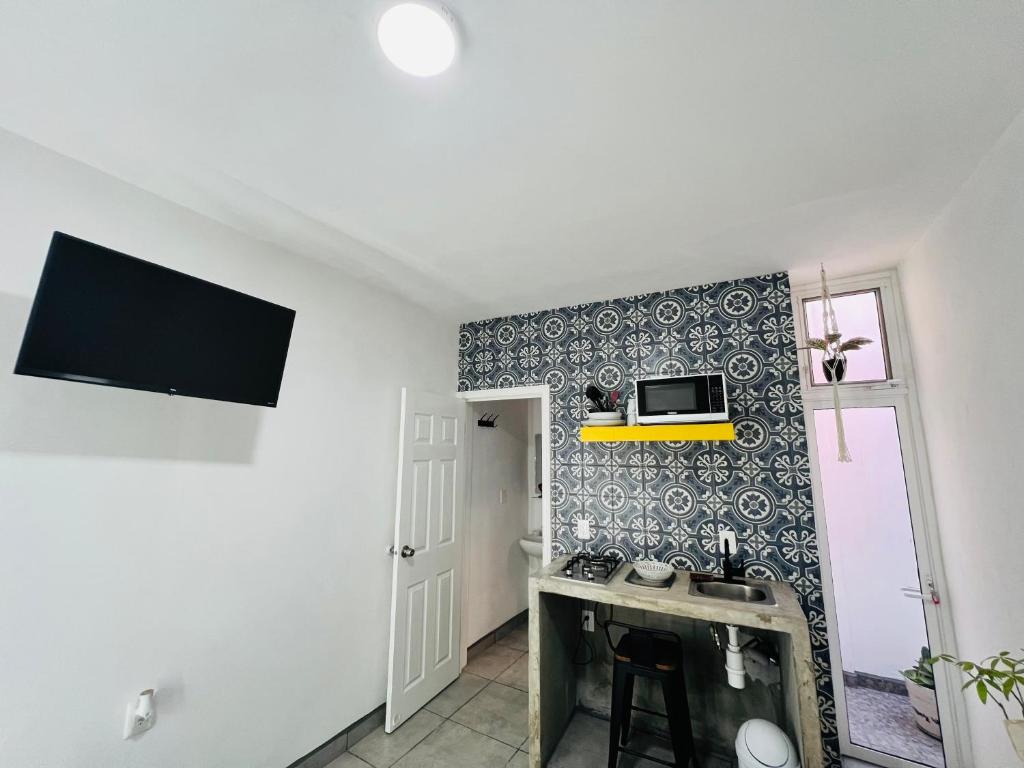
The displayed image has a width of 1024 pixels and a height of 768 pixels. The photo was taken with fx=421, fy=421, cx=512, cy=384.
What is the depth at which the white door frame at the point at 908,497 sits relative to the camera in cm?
206

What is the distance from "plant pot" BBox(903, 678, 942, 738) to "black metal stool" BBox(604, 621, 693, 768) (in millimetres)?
1150

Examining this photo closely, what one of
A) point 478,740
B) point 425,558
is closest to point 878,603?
point 478,740

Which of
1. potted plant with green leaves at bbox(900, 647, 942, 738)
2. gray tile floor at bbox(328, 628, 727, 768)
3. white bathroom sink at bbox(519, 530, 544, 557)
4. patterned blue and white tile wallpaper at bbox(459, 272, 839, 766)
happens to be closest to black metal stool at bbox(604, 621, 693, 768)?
gray tile floor at bbox(328, 628, 727, 768)

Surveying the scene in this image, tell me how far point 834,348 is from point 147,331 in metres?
3.27

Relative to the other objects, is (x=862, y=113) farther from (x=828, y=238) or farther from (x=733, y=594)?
(x=733, y=594)

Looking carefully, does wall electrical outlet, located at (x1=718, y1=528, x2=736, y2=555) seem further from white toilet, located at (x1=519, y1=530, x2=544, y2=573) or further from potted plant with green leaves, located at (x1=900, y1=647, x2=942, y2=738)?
white toilet, located at (x1=519, y1=530, x2=544, y2=573)

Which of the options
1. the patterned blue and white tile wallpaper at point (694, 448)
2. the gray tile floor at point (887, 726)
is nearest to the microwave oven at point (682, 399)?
the patterned blue and white tile wallpaper at point (694, 448)

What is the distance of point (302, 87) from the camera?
3.98 feet

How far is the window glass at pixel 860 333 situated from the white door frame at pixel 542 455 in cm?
168

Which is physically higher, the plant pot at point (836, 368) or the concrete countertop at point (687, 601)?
the plant pot at point (836, 368)

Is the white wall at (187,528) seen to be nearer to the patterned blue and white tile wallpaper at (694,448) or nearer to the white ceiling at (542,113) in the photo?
the white ceiling at (542,113)

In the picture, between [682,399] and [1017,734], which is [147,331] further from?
[1017,734]

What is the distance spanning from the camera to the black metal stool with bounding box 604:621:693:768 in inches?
81.7

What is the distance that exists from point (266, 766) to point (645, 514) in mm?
2333
